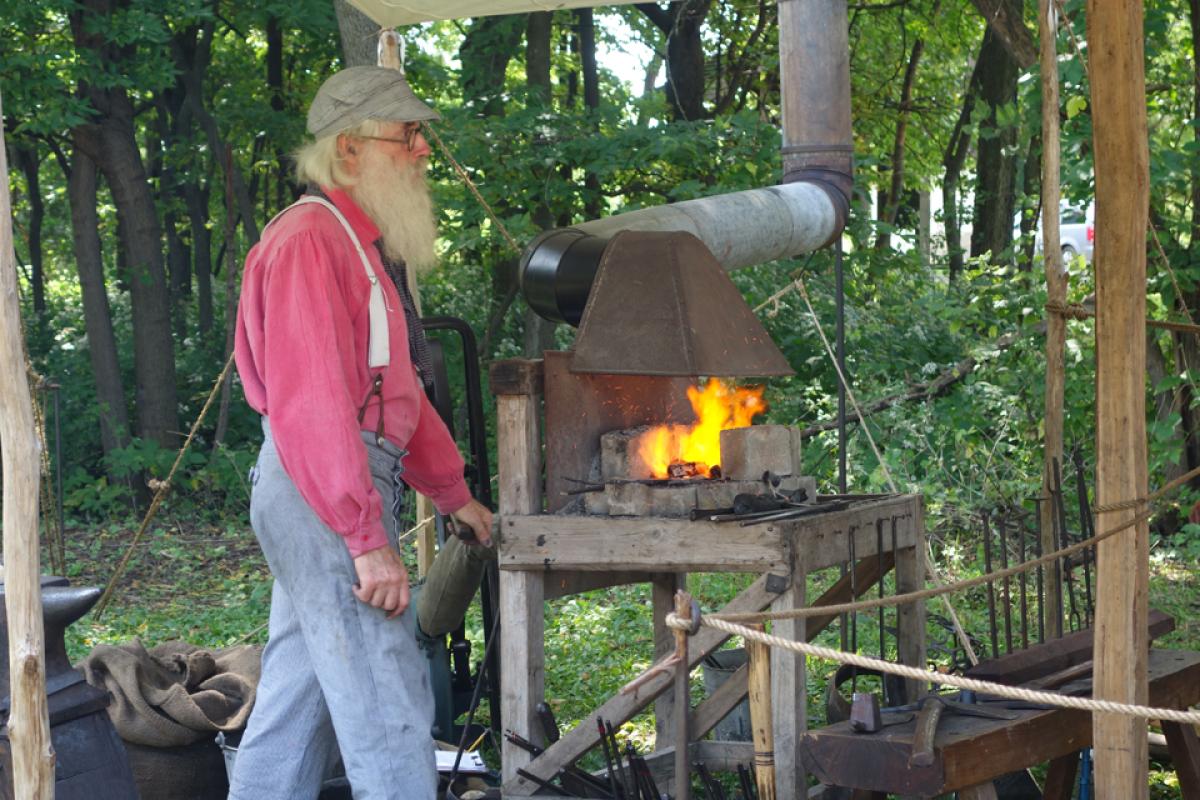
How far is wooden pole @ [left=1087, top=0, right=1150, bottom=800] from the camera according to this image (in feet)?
11.3

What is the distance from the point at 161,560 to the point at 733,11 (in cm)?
780

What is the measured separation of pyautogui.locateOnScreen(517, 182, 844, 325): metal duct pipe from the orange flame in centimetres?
48

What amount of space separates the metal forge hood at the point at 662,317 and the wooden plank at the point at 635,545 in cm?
50

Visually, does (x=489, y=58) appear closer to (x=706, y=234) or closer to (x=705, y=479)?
(x=706, y=234)

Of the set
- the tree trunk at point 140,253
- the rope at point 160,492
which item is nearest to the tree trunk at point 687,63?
the tree trunk at point 140,253

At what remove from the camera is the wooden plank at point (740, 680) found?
4.54m

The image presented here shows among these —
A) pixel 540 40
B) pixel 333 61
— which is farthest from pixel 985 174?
pixel 333 61

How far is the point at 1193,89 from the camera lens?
798cm

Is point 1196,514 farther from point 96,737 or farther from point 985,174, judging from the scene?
point 985,174

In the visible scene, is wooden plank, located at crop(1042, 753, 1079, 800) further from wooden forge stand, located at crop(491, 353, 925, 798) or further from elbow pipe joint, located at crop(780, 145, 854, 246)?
elbow pipe joint, located at crop(780, 145, 854, 246)

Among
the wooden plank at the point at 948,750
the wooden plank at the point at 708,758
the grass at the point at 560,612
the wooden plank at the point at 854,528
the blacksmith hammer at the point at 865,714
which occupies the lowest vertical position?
the grass at the point at 560,612

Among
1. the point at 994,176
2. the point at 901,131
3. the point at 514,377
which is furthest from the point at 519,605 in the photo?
the point at 901,131

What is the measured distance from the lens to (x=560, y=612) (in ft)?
27.6

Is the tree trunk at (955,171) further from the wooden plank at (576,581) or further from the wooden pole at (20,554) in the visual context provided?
the wooden pole at (20,554)
